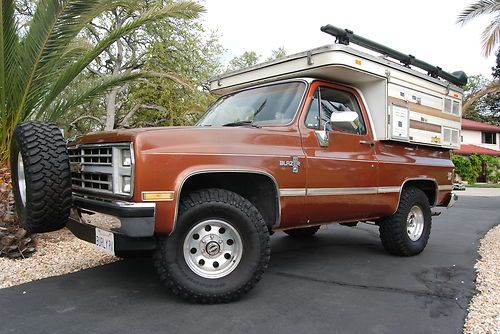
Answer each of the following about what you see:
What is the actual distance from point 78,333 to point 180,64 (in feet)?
50.4

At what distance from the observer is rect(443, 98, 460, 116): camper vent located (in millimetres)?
6186

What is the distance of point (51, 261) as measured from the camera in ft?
16.2

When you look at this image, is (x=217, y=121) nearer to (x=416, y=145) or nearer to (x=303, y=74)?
(x=303, y=74)

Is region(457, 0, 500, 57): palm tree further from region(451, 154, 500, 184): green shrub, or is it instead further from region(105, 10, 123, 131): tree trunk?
region(451, 154, 500, 184): green shrub

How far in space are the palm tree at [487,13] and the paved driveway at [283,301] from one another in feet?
23.3

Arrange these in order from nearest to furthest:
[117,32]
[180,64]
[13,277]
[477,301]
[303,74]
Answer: [477,301] → [13,277] → [303,74] → [117,32] → [180,64]

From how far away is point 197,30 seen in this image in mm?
19062

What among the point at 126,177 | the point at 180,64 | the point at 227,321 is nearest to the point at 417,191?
the point at 227,321

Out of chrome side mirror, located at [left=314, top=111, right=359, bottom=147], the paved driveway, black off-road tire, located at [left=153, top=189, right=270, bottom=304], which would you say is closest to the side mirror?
chrome side mirror, located at [left=314, top=111, right=359, bottom=147]

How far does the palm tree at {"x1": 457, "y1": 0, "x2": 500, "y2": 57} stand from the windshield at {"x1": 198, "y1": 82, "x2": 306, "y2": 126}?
7691 mm

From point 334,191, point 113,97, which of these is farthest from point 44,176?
point 113,97

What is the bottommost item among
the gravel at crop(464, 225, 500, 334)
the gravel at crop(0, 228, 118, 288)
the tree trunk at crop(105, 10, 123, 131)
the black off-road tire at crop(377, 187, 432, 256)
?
the gravel at crop(464, 225, 500, 334)

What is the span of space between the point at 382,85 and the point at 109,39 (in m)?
4.04

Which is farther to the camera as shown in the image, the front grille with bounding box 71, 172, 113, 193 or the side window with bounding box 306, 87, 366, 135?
the side window with bounding box 306, 87, 366, 135
